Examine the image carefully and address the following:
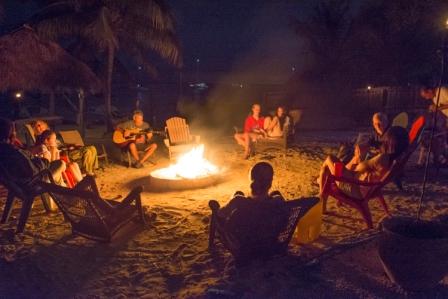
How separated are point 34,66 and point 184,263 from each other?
7.80 meters

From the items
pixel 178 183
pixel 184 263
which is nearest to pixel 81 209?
pixel 184 263

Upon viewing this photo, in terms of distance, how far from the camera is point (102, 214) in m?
4.94

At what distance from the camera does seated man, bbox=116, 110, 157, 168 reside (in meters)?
9.30

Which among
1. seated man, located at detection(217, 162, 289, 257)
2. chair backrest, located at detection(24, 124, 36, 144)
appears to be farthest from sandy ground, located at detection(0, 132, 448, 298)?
chair backrest, located at detection(24, 124, 36, 144)

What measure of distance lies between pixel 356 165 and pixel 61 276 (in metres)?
4.39

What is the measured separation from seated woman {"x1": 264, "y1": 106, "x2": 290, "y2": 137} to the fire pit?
7.62 ft

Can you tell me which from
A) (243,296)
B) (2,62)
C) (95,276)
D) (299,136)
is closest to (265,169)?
(243,296)

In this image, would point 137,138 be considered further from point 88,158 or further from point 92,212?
point 92,212

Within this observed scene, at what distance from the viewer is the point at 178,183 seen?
293 inches

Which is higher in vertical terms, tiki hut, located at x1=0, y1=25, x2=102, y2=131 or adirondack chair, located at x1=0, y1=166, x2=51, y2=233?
tiki hut, located at x1=0, y1=25, x2=102, y2=131

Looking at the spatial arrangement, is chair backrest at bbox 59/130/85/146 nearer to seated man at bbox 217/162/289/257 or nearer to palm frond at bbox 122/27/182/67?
seated man at bbox 217/162/289/257

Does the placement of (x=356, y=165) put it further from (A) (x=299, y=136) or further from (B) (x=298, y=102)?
(B) (x=298, y=102)

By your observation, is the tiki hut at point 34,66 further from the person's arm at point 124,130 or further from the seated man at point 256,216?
the seated man at point 256,216

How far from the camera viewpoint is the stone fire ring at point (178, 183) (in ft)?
24.4
